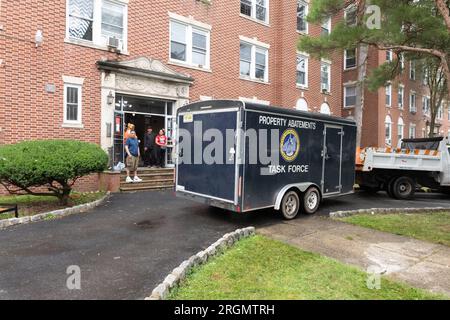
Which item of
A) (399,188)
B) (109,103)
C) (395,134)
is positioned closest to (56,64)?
(109,103)

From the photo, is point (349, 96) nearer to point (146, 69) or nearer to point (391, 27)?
point (391, 27)

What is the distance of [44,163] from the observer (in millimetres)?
7484

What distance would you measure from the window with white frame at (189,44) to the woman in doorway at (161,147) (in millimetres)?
3484

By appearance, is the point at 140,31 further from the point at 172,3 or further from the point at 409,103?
the point at 409,103

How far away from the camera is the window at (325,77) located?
21.6 m

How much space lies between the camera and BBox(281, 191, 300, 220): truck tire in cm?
793

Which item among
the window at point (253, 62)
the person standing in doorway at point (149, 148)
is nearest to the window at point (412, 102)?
the window at point (253, 62)

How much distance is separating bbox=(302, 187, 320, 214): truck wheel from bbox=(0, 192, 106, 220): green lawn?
6.01 metres

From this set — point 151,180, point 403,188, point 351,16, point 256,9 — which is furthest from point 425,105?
point 151,180

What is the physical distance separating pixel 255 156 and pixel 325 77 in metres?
16.9

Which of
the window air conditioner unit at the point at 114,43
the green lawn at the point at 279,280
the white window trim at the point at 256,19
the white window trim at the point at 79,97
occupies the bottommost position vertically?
the green lawn at the point at 279,280

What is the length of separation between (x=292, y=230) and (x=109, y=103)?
28.3 ft

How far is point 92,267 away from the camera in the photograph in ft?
15.6

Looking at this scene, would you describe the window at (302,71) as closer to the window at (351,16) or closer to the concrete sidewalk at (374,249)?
the window at (351,16)
